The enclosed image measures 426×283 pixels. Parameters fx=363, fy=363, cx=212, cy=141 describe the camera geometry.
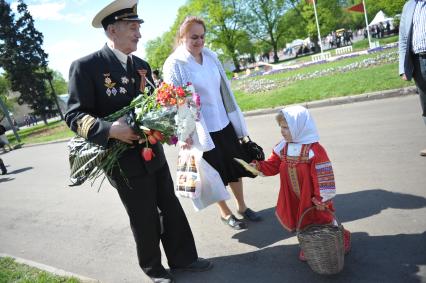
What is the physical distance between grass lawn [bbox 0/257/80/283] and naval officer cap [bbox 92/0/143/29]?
2.57 meters

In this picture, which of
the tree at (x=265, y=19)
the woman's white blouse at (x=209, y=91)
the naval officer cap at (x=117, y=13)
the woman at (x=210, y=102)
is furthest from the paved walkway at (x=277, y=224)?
the tree at (x=265, y=19)

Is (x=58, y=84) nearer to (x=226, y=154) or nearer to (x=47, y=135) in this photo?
(x=47, y=135)

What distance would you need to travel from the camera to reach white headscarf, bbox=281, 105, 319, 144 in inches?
124

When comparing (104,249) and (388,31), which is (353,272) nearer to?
(104,249)

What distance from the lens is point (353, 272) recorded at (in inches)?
119

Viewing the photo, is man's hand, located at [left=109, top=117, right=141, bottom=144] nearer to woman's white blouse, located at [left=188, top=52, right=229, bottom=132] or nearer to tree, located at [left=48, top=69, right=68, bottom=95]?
woman's white blouse, located at [left=188, top=52, right=229, bottom=132]

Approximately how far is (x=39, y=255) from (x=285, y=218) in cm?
348

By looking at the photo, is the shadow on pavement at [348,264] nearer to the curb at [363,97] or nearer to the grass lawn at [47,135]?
the curb at [363,97]

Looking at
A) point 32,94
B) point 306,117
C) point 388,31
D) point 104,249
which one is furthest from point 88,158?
point 388,31

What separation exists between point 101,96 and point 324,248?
6.94 ft

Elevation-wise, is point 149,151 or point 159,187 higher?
point 149,151

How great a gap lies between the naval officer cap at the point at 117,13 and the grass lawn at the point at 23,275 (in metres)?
2.57

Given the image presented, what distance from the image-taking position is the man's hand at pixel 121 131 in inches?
107

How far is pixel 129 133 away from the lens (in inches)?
109
